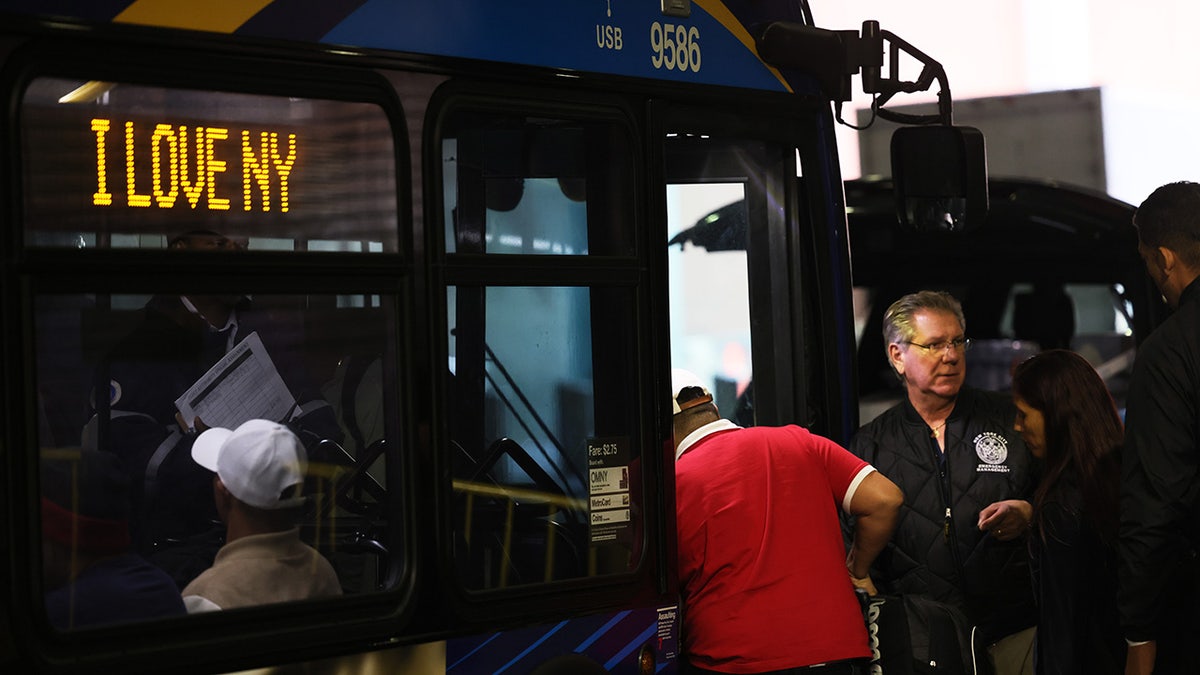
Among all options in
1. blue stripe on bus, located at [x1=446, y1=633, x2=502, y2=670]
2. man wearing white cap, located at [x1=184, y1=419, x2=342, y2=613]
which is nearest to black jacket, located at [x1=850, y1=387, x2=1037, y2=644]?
blue stripe on bus, located at [x1=446, y1=633, x2=502, y2=670]

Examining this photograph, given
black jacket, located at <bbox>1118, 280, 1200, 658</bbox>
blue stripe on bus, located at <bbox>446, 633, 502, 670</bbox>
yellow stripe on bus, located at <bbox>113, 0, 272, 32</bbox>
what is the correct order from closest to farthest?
yellow stripe on bus, located at <bbox>113, 0, 272, 32</bbox> < blue stripe on bus, located at <bbox>446, 633, 502, 670</bbox> < black jacket, located at <bbox>1118, 280, 1200, 658</bbox>

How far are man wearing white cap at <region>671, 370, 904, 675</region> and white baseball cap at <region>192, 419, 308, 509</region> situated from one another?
121cm

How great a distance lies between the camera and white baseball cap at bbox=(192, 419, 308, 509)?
10.7 ft

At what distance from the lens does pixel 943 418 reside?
496 centimetres

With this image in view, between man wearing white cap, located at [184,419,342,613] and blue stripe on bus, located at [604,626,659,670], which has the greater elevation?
man wearing white cap, located at [184,419,342,613]

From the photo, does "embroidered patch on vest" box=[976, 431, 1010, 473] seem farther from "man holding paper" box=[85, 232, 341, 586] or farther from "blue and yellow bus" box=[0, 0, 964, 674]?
"man holding paper" box=[85, 232, 341, 586]

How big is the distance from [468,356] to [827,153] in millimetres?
1606

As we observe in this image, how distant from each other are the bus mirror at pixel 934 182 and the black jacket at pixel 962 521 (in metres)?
0.70

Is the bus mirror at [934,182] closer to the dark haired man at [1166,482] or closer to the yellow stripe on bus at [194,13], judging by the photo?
the dark haired man at [1166,482]

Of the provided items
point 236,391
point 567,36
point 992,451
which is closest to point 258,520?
Result: point 236,391

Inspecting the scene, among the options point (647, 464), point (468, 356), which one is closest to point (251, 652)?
point (468, 356)

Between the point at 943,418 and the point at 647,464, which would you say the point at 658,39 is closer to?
the point at 647,464

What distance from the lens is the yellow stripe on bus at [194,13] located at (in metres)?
3.11

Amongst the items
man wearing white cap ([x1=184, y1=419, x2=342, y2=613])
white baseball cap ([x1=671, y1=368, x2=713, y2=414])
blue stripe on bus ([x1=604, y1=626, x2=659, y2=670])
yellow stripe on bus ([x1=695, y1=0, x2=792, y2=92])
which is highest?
yellow stripe on bus ([x1=695, y1=0, x2=792, y2=92])
